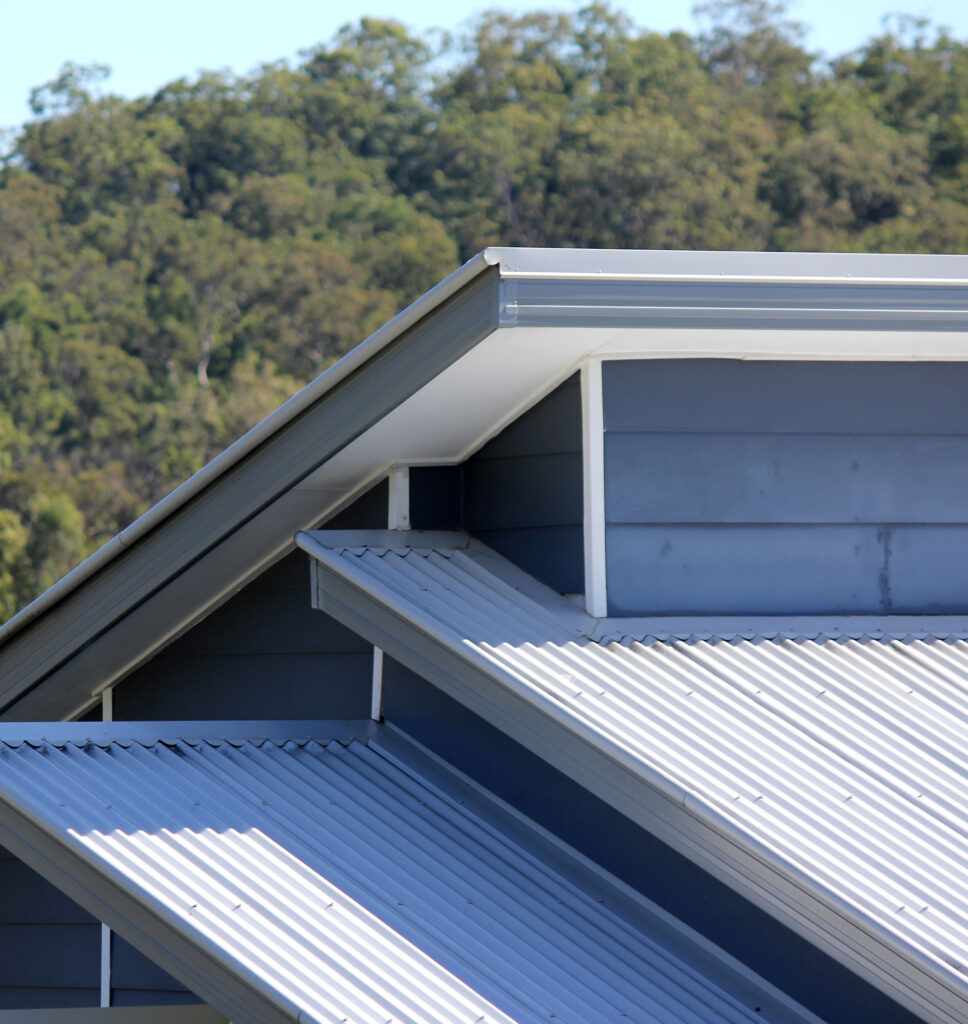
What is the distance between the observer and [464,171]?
212 ft

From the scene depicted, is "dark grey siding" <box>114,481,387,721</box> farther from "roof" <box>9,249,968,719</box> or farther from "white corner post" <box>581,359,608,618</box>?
"white corner post" <box>581,359,608,618</box>

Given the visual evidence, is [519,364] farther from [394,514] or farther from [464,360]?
[394,514]

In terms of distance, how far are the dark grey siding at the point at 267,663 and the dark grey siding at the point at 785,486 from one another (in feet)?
3.21

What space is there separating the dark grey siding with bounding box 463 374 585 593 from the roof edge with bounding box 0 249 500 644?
23.8 inches

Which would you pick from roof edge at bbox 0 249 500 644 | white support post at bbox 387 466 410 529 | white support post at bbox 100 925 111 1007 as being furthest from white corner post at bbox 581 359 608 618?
white support post at bbox 100 925 111 1007

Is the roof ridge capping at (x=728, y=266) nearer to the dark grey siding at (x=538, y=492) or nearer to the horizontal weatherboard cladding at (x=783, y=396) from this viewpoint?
the horizontal weatherboard cladding at (x=783, y=396)

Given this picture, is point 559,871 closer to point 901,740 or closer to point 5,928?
point 901,740

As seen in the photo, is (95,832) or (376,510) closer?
(95,832)

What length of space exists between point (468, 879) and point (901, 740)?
1203 mm

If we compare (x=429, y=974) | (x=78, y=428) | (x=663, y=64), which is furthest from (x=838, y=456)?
(x=663, y=64)

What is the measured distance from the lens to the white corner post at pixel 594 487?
177 inches

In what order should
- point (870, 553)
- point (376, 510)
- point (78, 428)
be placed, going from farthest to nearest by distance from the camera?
point (78, 428), point (376, 510), point (870, 553)

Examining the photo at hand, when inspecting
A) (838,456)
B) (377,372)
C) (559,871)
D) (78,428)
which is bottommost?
(78,428)

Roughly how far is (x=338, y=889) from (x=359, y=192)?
205 ft
